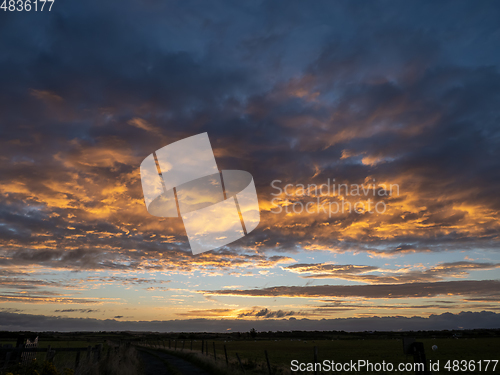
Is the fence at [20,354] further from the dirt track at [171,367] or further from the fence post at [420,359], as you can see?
the fence post at [420,359]

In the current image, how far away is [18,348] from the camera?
11117 millimetres

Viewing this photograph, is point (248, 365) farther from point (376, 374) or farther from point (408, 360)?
point (408, 360)

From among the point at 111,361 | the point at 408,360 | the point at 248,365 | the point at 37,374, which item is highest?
the point at 37,374

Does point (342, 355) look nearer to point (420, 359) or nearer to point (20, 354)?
point (20, 354)

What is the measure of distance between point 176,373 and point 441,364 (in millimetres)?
27782

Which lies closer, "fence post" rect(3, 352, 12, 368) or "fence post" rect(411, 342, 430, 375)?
"fence post" rect(411, 342, 430, 375)

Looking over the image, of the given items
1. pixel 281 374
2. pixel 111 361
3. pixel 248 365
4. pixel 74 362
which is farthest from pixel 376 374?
pixel 74 362

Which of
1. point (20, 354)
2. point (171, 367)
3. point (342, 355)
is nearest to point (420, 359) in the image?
point (20, 354)

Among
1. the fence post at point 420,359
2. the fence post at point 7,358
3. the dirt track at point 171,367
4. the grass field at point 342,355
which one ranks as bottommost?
the grass field at point 342,355

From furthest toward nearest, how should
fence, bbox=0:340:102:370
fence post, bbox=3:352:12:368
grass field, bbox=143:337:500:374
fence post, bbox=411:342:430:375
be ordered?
grass field, bbox=143:337:500:374 < fence, bbox=0:340:102:370 < fence post, bbox=3:352:12:368 < fence post, bbox=411:342:430:375

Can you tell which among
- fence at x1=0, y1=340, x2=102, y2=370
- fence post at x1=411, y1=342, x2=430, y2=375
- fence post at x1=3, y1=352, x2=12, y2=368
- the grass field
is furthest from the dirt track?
fence post at x1=411, y1=342, x2=430, y2=375

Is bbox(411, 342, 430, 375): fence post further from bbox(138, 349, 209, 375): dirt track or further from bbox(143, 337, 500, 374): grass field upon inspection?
bbox(138, 349, 209, 375): dirt track

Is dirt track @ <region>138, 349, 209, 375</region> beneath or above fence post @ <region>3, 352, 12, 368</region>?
beneath

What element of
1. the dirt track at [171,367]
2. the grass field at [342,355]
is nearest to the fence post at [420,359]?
the grass field at [342,355]
